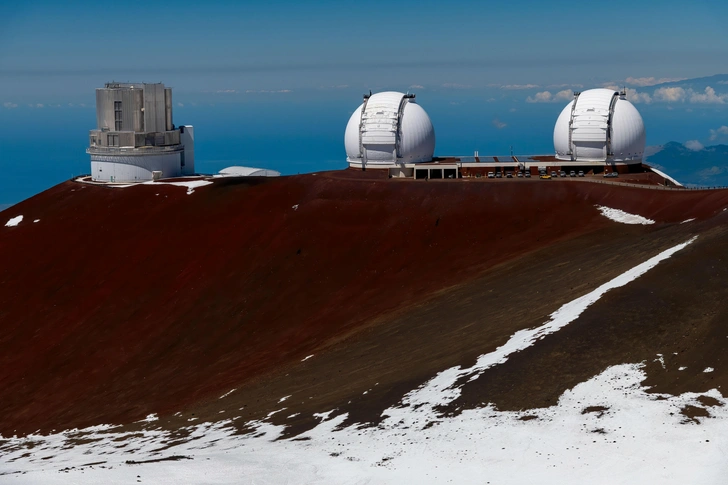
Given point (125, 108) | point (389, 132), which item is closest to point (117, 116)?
point (125, 108)

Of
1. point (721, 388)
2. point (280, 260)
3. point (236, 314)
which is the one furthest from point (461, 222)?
point (721, 388)

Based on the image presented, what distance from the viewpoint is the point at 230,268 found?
58.8 meters

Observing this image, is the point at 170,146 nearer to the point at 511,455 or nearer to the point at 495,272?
the point at 495,272

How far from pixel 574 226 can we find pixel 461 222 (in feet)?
22.5

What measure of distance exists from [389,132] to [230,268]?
58.6 feet

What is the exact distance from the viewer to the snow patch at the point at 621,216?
54.9 metres

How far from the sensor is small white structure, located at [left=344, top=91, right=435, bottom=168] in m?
70.0

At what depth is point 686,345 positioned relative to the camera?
34.0 meters

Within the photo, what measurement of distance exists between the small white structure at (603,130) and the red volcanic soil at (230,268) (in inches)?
363

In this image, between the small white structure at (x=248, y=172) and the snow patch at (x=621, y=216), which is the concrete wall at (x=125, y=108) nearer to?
the small white structure at (x=248, y=172)

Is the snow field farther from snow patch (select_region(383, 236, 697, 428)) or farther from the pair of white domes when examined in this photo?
the pair of white domes

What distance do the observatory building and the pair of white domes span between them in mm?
15299

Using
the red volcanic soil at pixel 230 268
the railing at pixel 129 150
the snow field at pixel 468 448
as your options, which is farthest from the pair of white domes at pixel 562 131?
the snow field at pixel 468 448

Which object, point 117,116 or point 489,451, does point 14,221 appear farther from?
point 489,451
